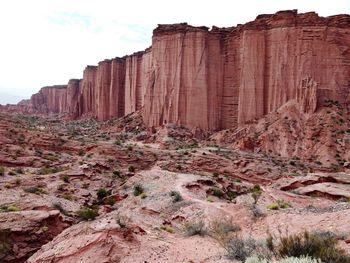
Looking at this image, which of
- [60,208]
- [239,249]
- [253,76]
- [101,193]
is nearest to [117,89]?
[253,76]

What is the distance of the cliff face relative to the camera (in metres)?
38.8

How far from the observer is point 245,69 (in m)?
42.4

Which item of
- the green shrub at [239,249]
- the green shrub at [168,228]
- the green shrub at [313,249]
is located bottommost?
the green shrub at [168,228]

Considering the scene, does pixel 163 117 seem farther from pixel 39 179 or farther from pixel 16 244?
pixel 16 244

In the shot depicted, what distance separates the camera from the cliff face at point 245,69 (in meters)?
38.8

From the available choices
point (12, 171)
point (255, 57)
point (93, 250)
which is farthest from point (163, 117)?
point (93, 250)

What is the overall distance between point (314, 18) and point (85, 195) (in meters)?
29.7

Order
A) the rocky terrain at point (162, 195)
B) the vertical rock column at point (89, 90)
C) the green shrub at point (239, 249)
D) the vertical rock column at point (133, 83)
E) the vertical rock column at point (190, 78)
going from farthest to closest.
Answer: the vertical rock column at point (89, 90), the vertical rock column at point (133, 83), the vertical rock column at point (190, 78), the rocky terrain at point (162, 195), the green shrub at point (239, 249)

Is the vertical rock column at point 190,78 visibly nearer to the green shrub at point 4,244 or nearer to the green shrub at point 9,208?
the green shrub at point 9,208

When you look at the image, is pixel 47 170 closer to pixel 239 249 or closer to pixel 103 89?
pixel 239 249

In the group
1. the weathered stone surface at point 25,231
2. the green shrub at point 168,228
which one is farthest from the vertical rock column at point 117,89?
the green shrub at point 168,228

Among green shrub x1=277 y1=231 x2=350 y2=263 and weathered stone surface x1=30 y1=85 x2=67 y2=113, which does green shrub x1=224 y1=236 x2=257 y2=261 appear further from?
weathered stone surface x1=30 y1=85 x2=67 y2=113

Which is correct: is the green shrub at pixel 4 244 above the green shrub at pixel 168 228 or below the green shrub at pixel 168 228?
below

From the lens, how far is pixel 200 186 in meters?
19.6
